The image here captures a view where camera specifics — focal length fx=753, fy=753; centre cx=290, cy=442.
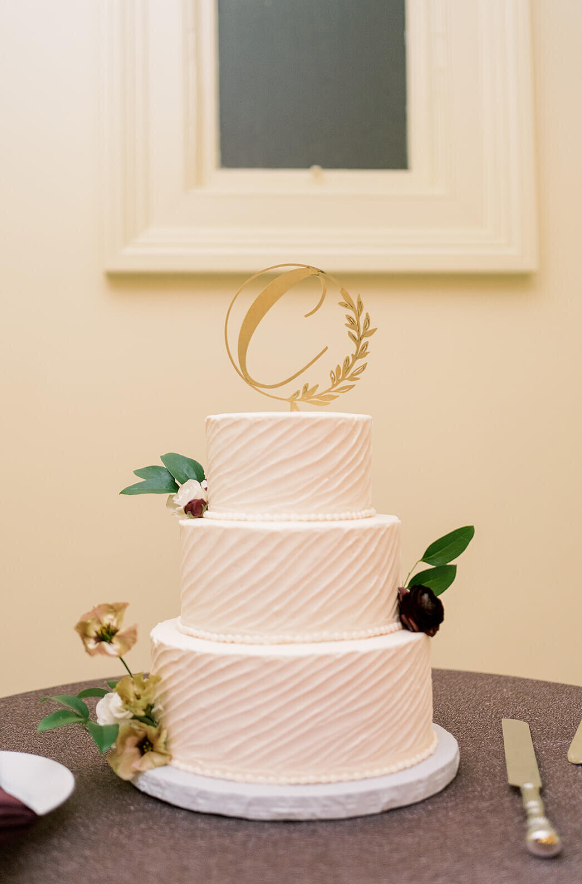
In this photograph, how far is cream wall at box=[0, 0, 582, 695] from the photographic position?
1711 millimetres

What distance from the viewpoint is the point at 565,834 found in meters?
0.71

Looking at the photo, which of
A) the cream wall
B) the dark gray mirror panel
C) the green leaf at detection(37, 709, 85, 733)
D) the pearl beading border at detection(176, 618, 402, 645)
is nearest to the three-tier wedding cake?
the pearl beading border at detection(176, 618, 402, 645)

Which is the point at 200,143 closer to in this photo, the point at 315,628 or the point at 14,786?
the point at 315,628

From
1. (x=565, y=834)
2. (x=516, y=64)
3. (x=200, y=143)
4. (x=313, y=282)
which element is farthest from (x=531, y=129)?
(x=565, y=834)

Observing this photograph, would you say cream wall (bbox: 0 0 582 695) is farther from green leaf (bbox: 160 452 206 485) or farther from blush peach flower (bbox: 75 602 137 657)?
blush peach flower (bbox: 75 602 137 657)

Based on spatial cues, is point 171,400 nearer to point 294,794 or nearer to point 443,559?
point 443,559

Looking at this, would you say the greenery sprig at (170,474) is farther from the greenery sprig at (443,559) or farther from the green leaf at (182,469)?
the greenery sprig at (443,559)

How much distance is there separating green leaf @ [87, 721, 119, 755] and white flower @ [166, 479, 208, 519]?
0.98ft

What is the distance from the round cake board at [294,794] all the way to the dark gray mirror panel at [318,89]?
56.2 inches

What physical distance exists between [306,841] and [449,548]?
0.45 meters

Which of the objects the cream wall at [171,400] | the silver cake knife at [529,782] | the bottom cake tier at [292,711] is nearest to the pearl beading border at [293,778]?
the bottom cake tier at [292,711]

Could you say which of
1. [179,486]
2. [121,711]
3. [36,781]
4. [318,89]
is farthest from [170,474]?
[318,89]

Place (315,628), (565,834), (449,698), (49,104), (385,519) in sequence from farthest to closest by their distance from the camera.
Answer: (49,104)
(449,698)
(385,519)
(315,628)
(565,834)

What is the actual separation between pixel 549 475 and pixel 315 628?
106 cm
